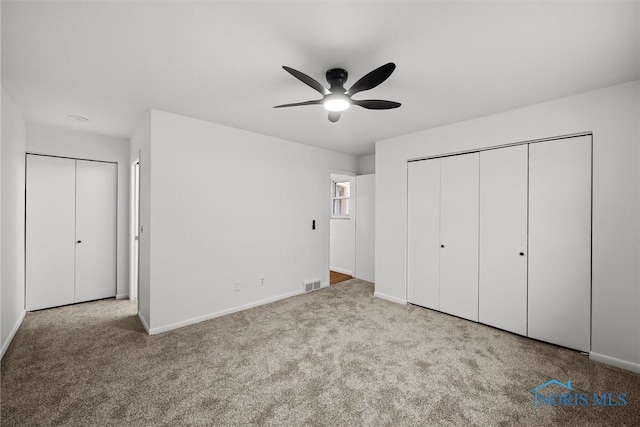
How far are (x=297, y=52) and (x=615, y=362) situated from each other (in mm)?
3613

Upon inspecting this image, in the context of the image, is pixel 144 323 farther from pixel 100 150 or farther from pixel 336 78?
pixel 336 78

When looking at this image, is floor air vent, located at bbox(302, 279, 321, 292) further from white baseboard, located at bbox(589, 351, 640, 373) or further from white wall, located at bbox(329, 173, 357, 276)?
white baseboard, located at bbox(589, 351, 640, 373)

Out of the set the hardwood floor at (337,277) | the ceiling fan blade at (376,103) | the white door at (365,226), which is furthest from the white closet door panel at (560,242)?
the hardwood floor at (337,277)

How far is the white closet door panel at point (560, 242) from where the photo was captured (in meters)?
2.47

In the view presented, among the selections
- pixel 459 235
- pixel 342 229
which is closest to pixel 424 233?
pixel 459 235

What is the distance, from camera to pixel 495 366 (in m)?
2.28

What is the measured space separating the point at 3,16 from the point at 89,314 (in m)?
3.25

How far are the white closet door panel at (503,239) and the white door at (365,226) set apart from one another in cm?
206

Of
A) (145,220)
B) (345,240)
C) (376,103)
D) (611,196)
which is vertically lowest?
(345,240)

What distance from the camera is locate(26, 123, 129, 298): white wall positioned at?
3451mm

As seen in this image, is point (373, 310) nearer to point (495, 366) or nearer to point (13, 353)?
point (495, 366)

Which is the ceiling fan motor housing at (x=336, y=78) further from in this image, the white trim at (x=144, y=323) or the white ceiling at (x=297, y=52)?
the white trim at (x=144, y=323)

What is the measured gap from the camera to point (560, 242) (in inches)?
102

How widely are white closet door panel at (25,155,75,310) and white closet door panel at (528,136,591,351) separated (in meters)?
5.70
